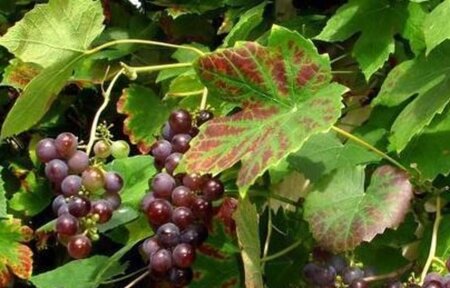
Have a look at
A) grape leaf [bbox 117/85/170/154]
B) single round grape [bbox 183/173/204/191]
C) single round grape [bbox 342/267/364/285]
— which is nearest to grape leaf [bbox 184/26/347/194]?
→ single round grape [bbox 183/173/204/191]

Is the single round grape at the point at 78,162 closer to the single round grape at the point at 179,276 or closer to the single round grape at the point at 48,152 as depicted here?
the single round grape at the point at 48,152

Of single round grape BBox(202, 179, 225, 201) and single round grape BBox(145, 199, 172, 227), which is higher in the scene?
single round grape BBox(202, 179, 225, 201)

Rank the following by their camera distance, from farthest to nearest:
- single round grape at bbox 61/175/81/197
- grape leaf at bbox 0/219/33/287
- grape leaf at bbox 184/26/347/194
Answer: grape leaf at bbox 0/219/33/287, single round grape at bbox 61/175/81/197, grape leaf at bbox 184/26/347/194

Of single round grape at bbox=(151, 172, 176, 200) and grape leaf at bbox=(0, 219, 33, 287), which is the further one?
grape leaf at bbox=(0, 219, 33, 287)

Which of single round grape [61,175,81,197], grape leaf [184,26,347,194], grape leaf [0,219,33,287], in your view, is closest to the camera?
grape leaf [184,26,347,194]

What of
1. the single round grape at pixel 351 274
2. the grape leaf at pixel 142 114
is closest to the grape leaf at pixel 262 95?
the single round grape at pixel 351 274

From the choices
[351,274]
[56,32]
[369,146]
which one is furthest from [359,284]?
[56,32]

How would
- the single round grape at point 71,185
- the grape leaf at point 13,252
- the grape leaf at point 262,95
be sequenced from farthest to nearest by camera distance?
the grape leaf at point 13,252 → the single round grape at point 71,185 → the grape leaf at point 262,95

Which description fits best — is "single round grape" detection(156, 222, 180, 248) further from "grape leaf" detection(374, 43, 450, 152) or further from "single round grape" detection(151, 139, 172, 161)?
"grape leaf" detection(374, 43, 450, 152)
